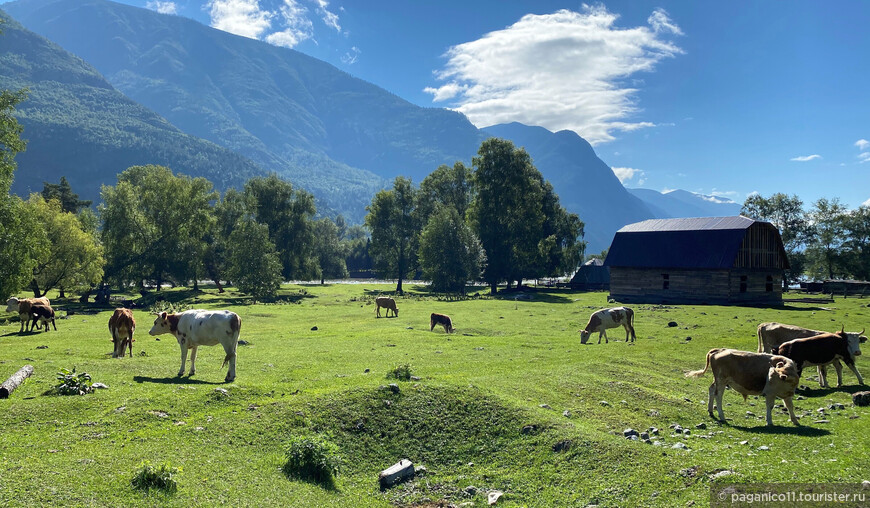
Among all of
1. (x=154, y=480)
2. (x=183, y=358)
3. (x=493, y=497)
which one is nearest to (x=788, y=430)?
(x=493, y=497)

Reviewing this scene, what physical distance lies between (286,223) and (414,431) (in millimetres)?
79332

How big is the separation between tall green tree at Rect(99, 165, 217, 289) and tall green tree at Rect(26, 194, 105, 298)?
8926mm

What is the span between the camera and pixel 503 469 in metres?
12.0

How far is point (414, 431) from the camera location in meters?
13.8

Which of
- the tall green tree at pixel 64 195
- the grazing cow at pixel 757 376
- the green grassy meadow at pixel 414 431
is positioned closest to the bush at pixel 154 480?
the green grassy meadow at pixel 414 431

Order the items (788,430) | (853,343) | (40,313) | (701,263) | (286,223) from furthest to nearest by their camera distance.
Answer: (286,223), (701,263), (40,313), (853,343), (788,430)

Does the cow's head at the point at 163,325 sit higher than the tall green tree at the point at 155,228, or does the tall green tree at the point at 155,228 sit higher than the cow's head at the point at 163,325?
the tall green tree at the point at 155,228

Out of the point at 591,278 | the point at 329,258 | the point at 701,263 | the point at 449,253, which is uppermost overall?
the point at 449,253

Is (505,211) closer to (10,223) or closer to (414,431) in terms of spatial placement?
(10,223)

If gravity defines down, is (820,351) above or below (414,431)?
above

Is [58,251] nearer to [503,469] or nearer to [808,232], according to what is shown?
[503,469]

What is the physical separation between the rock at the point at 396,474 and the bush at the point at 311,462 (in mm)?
1147

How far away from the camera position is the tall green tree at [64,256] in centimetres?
5478

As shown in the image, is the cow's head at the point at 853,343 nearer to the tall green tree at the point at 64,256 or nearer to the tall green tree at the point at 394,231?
the tall green tree at the point at 64,256
